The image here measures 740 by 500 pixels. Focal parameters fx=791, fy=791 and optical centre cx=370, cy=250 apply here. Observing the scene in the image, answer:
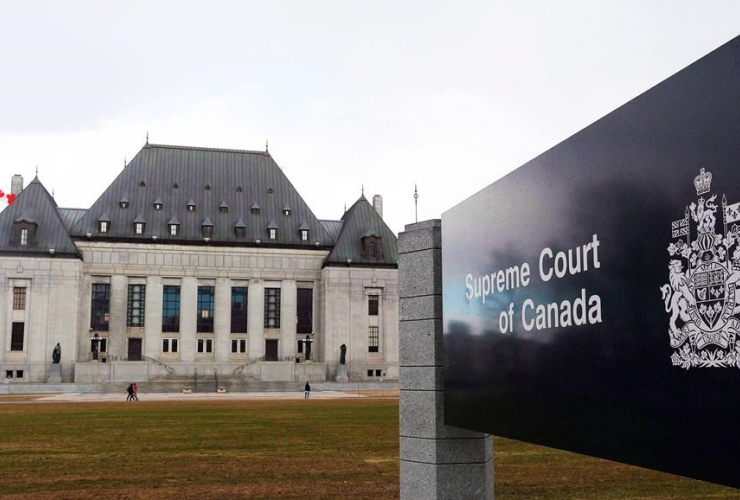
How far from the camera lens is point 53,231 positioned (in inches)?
3248

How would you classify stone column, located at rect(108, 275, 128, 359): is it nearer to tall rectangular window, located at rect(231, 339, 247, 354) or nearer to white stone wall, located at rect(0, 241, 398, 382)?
white stone wall, located at rect(0, 241, 398, 382)

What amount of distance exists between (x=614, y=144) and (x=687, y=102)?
2.77 ft

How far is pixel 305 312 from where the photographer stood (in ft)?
291

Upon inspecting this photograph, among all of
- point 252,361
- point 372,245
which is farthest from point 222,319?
point 372,245

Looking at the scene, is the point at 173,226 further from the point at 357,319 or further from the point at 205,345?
the point at 357,319

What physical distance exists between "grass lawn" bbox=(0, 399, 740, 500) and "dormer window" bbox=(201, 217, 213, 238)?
58.9 meters

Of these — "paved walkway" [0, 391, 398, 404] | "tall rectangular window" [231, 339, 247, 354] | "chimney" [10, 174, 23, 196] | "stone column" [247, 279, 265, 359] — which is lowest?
"paved walkway" [0, 391, 398, 404]

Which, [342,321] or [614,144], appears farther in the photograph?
[342,321]

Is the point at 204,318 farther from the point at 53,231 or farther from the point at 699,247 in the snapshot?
the point at 699,247

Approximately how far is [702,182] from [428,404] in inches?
213

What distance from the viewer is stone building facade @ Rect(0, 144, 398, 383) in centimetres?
8006

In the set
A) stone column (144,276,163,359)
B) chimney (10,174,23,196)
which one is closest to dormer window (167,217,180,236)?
stone column (144,276,163,359)

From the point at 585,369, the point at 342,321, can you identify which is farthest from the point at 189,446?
the point at 342,321

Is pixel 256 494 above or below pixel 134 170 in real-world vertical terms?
below
